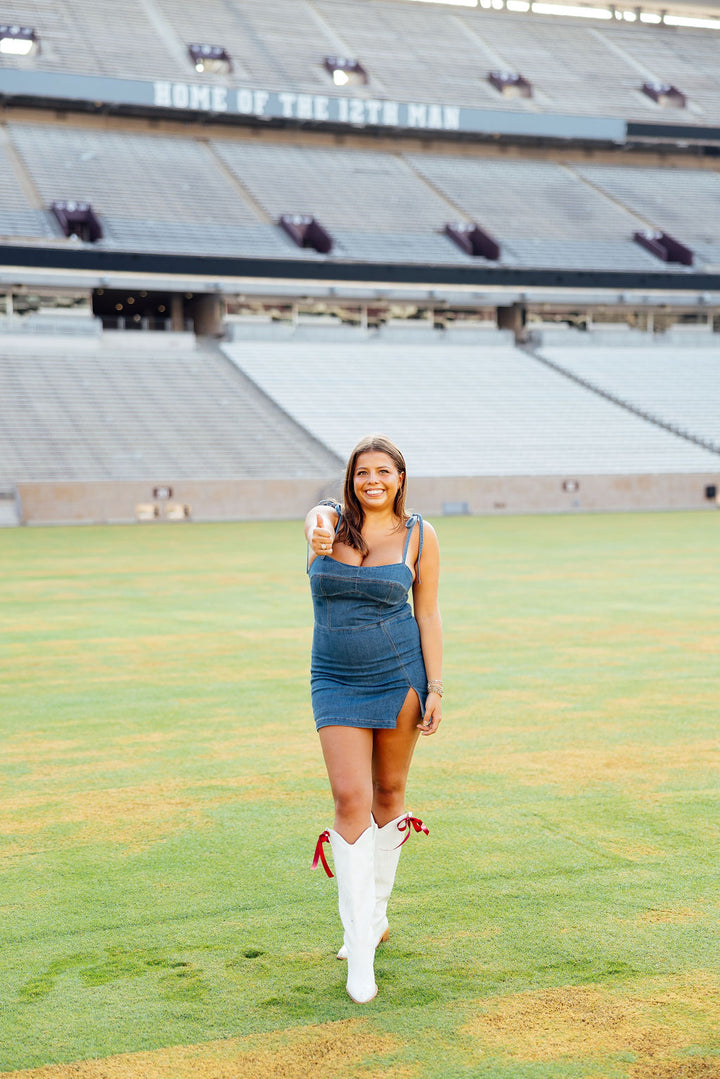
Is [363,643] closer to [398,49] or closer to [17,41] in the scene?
[17,41]

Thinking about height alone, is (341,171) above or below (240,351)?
above

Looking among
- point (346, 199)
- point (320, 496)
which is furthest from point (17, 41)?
point (320, 496)

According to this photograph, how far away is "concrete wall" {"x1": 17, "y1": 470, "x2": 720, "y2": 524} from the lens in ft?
102

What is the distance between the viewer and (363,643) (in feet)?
13.1

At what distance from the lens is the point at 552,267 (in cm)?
4703

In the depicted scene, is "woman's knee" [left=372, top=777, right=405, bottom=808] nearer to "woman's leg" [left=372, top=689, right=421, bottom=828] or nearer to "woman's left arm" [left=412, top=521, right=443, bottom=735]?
"woman's leg" [left=372, top=689, right=421, bottom=828]

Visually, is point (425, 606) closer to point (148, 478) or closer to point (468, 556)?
point (468, 556)

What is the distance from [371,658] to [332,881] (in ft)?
4.28

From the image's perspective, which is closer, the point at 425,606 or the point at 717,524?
the point at 425,606

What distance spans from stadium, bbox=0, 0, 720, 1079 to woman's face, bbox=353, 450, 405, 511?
154 centimetres

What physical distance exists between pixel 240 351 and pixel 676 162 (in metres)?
28.5

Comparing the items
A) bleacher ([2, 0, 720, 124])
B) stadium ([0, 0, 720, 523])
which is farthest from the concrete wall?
bleacher ([2, 0, 720, 124])

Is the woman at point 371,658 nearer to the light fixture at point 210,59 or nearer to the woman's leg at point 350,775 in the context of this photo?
the woman's leg at point 350,775

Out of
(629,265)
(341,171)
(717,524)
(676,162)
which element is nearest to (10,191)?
(341,171)
